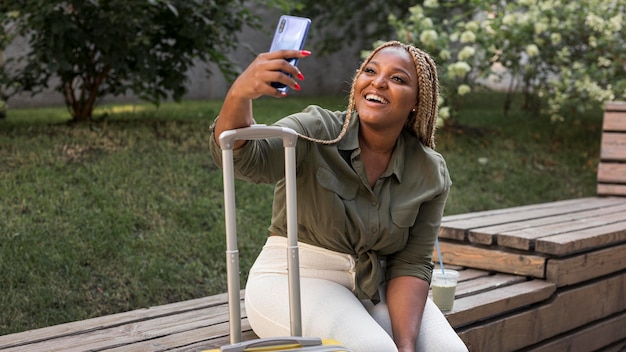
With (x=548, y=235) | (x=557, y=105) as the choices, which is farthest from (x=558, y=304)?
(x=557, y=105)

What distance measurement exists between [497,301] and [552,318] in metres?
0.50

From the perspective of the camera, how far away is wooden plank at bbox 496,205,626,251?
3.81 metres

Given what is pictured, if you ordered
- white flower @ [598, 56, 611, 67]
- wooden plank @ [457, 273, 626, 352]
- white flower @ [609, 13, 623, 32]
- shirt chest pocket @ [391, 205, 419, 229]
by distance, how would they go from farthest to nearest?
white flower @ [598, 56, 611, 67]
white flower @ [609, 13, 623, 32]
wooden plank @ [457, 273, 626, 352]
shirt chest pocket @ [391, 205, 419, 229]

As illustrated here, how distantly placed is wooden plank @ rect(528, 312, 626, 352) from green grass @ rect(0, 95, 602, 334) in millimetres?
1596

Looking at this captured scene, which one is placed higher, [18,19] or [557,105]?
[18,19]

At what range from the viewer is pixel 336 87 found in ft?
34.2

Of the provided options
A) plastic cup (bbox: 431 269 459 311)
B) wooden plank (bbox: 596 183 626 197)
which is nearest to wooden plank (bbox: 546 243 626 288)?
plastic cup (bbox: 431 269 459 311)

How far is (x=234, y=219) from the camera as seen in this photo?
2.12 meters

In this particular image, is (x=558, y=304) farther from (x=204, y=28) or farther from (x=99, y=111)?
(x=99, y=111)

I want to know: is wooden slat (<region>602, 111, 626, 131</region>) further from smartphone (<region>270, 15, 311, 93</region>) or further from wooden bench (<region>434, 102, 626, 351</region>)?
smartphone (<region>270, 15, 311, 93</region>)

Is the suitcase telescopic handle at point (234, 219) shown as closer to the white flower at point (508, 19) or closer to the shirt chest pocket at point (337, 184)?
the shirt chest pocket at point (337, 184)

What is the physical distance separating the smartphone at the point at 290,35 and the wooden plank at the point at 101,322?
1176mm

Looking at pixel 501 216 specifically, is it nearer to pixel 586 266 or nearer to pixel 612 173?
pixel 586 266

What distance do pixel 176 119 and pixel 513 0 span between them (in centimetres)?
342
